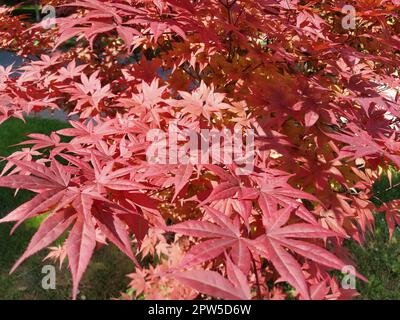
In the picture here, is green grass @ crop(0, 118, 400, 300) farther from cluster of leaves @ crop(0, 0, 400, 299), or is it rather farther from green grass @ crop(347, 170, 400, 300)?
cluster of leaves @ crop(0, 0, 400, 299)

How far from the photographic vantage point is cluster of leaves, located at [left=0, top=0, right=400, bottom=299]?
1.09 meters

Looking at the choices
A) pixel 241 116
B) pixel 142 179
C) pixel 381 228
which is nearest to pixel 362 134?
pixel 241 116

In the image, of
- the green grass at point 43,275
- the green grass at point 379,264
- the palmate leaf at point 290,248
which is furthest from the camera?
the green grass at point 379,264

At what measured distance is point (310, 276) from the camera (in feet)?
6.28

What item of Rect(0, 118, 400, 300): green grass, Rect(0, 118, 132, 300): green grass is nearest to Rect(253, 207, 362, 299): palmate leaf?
Rect(0, 118, 400, 300): green grass

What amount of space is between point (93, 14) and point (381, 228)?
4334mm

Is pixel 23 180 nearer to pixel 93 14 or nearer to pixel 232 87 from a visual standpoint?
pixel 93 14


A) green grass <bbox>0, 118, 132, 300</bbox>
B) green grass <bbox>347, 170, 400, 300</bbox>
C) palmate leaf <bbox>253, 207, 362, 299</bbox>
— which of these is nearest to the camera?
palmate leaf <bbox>253, 207, 362, 299</bbox>

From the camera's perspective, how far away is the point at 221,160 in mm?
1473

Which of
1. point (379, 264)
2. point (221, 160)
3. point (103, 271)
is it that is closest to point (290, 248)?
point (221, 160)

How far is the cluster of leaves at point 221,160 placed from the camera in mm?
1090

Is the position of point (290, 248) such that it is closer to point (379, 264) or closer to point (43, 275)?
point (43, 275)

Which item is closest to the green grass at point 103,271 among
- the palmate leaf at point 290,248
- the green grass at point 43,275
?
the green grass at point 43,275

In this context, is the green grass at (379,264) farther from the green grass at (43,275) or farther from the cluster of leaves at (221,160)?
the green grass at (43,275)
